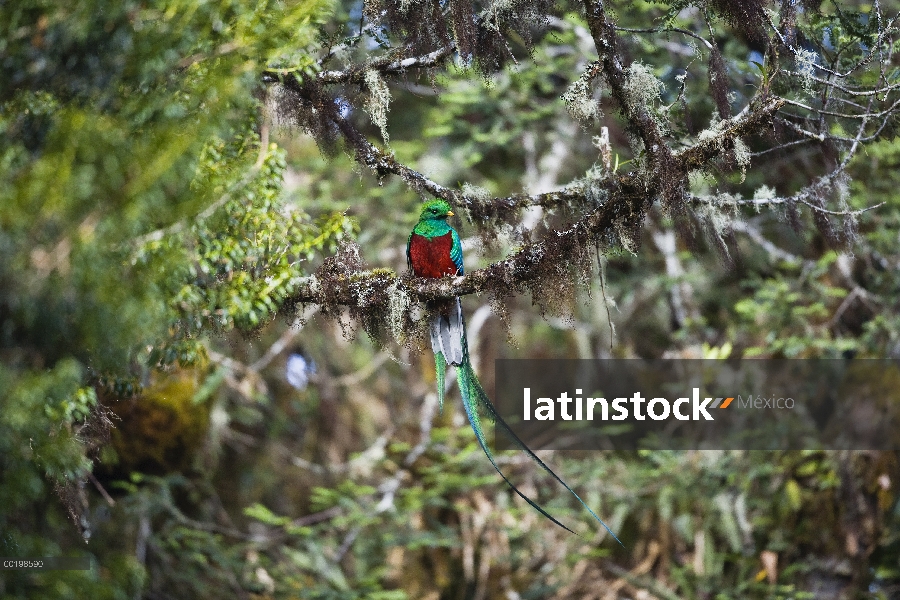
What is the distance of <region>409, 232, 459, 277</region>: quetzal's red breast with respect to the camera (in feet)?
13.0

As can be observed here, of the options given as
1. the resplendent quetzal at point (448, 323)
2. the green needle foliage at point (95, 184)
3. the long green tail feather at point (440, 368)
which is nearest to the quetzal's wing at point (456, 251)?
the resplendent quetzal at point (448, 323)

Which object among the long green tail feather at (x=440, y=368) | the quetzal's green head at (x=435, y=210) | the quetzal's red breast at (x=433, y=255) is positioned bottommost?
the long green tail feather at (x=440, y=368)

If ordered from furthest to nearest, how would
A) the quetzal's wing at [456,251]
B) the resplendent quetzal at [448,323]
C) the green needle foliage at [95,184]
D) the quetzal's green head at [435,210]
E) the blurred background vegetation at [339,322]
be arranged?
1. the quetzal's wing at [456,251]
2. the quetzal's green head at [435,210]
3. the resplendent quetzal at [448,323]
4. the blurred background vegetation at [339,322]
5. the green needle foliage at [95,184]

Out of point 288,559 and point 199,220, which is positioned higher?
point 199,220

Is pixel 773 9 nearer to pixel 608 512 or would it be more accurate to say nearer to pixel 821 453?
pixel 821 453

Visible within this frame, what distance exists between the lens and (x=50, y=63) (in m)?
2.24

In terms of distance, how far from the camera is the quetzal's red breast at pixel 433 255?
3949 millimetres

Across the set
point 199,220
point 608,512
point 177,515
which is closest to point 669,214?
point 199,220

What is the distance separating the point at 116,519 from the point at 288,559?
49.1 inches

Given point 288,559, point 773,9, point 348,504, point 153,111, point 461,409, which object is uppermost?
point 773,9

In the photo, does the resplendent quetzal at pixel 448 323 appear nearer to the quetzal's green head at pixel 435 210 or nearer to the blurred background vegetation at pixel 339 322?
the quetzal's green head at pixel 435 210

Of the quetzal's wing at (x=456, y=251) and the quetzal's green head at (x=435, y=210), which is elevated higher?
the quetzal's green head at (x=435, y=210)

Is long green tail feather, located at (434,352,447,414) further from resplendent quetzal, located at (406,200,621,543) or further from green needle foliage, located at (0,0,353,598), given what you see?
green needle foliage, located at (0,0,353,598)

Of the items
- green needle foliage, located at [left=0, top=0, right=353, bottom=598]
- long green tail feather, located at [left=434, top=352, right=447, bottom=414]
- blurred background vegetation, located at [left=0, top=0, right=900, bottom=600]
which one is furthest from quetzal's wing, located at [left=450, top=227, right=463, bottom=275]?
green needle foliage, located at [left=0, top=0, right=353, bottom=598]
